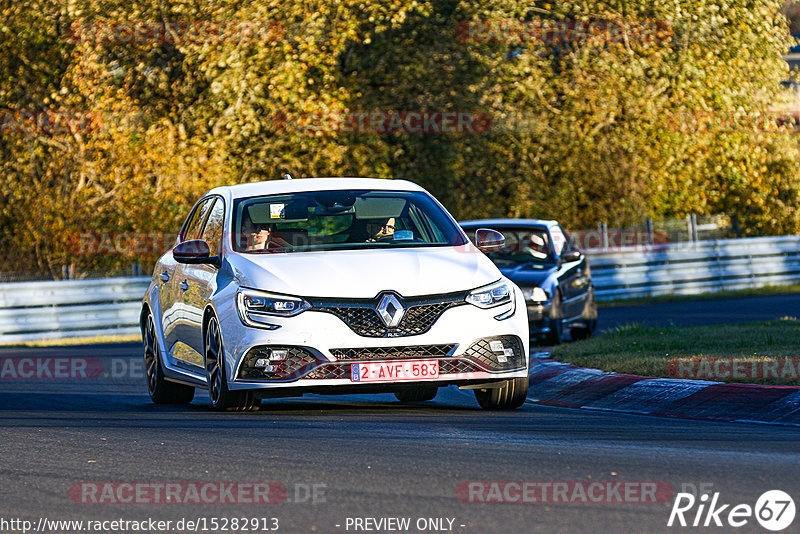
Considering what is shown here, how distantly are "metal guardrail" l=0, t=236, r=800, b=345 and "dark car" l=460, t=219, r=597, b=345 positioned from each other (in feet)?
24.4

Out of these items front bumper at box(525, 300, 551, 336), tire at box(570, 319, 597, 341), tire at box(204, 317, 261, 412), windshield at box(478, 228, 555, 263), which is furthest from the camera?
tire at box(570, 319, 597, 341)

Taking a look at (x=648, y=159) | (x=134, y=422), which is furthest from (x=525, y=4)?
(x=134, y=422)

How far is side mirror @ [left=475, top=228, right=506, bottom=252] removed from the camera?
36.3ft

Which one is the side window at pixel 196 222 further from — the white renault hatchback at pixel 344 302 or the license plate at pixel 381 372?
the license plate at pixel 381 372

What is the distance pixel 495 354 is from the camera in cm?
1027

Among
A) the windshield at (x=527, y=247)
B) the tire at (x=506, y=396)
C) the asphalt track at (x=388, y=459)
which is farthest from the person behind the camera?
the windshield at (x=527, y=247)

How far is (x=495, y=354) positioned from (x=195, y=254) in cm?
233

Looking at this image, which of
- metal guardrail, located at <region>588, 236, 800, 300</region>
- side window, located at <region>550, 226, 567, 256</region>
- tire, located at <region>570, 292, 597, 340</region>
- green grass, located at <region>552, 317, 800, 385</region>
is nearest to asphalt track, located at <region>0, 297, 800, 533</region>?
green grass, located at <region>552, 317, 800, 385</region>

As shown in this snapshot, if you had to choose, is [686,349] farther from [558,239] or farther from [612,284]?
[612,284]

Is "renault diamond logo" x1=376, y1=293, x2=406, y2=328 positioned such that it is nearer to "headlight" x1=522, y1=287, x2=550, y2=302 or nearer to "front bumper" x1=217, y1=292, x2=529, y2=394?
"front bumper" x1=217, y1=292, x2=529, y2=394

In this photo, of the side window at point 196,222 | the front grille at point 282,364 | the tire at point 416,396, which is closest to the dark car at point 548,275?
the tire at point 416,396

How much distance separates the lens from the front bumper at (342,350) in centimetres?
992

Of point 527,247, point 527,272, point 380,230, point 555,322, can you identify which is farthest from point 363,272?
point 527,247

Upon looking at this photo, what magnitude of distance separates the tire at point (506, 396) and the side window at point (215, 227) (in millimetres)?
2220
